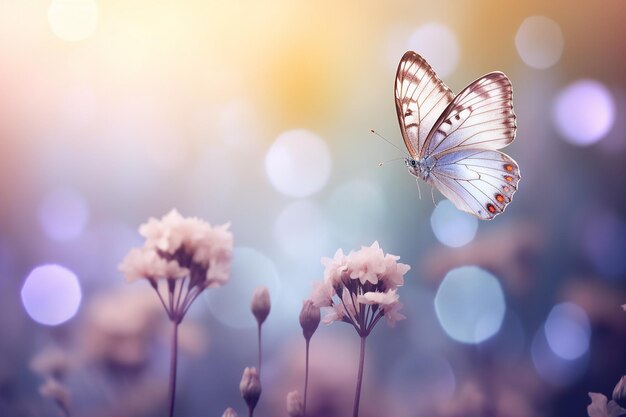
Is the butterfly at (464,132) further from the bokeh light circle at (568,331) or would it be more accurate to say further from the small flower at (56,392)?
the small flower at (56,392)

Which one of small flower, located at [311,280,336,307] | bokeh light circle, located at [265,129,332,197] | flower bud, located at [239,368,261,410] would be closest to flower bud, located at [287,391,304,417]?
flower bud, located at [239,368,261,410]

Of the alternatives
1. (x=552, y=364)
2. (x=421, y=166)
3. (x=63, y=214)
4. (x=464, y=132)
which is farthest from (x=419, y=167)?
(x=63, y=214)

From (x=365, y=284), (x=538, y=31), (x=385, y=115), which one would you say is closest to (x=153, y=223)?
(x=365, y=284)

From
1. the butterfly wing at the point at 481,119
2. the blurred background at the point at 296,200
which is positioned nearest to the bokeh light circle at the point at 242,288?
the blurred background at the point at 296,200

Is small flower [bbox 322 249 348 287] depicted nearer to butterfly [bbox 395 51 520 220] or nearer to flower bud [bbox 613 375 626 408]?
butterfly [bbox 395 51 520 220]

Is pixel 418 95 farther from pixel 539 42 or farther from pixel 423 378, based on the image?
pixel 423 378

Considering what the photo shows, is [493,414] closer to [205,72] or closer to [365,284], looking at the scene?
[365,284]
